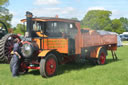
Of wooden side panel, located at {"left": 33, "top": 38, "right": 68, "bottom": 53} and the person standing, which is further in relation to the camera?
wooden side panel, located at {"left": 33, "top": 38, "right": 68, "bottom": 53}

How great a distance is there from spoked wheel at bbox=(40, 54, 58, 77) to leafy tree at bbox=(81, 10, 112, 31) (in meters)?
47.1

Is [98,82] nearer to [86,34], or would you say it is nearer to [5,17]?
[86,34]

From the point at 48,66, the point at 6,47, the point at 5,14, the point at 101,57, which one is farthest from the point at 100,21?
the point at 48,66

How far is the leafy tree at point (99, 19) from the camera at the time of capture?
55.3 meters

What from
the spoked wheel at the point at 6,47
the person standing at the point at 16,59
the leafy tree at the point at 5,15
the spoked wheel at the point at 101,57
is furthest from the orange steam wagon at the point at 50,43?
the leafy tree at the point at 5,15

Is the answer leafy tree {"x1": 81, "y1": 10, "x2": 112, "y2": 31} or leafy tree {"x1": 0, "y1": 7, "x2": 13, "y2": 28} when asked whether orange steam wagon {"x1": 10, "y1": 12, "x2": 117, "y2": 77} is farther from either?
leafy tree {"x1": 81, "y1": 10, "x2": 112, "y2": 31}

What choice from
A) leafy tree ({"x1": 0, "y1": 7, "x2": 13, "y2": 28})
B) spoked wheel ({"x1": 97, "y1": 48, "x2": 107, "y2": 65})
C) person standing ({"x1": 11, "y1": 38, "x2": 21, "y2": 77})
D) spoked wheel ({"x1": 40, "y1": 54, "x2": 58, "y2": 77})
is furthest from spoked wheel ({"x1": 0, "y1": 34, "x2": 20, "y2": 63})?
leafy tree ({"x1": 0, "y1": 7, "x2": 13, "y2": 28})

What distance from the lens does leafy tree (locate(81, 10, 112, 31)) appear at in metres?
55.3

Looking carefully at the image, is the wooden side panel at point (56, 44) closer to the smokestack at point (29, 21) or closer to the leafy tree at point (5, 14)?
the smokestack at point (29, 21)

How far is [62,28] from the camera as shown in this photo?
7.52 m

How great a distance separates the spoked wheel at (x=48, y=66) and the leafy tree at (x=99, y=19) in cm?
4709

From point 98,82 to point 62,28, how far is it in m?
2.86

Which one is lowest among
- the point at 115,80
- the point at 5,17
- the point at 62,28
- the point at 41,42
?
the point at 115,80

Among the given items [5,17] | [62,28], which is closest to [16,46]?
[62,28]
